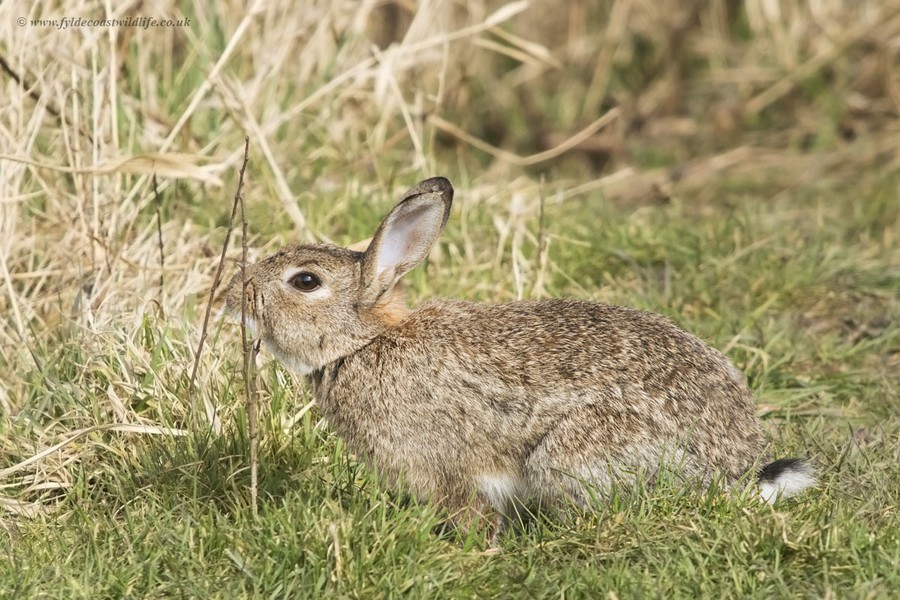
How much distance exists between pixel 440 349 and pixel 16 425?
5.26 ft

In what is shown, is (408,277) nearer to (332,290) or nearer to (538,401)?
(332,290)

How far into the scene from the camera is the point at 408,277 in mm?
5934

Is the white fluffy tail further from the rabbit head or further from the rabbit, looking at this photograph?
the rabbit head

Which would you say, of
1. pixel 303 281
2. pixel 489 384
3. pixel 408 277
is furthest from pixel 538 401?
pixel 408 277

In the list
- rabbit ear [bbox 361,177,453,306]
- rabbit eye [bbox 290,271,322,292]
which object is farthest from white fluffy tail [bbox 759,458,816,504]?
rabbit eye [bbox 290,271,322,292]

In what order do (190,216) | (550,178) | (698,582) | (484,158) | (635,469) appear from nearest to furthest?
(698,582) → (635,469) → (190,216) → (550,178) → (484,158)

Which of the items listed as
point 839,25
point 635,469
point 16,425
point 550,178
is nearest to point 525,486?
point 635,469

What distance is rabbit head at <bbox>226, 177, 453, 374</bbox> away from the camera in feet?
15.0

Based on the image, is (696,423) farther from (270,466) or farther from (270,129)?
(270,129)

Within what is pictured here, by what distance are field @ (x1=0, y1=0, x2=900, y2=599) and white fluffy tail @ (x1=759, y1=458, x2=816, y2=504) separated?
Result: 5 centimetres

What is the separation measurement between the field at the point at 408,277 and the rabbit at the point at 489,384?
138 millimetres

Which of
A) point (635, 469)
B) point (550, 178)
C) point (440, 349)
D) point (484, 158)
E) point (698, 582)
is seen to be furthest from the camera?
point (484, 158)

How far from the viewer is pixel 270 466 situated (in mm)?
4273

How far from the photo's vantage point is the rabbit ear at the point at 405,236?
4531 millimetres
